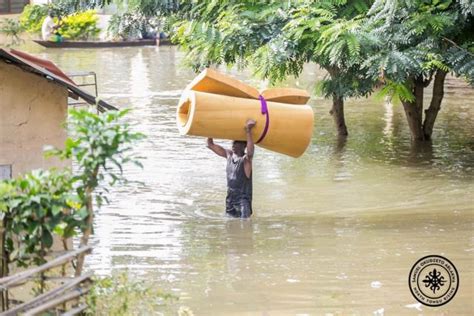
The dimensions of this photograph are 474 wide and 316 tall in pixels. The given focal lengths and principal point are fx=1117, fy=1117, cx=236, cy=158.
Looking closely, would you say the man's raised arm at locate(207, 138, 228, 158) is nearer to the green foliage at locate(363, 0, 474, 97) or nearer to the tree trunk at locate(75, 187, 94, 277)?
the green foliage at locate(363, 0, 474, 97)

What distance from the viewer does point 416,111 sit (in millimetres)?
18031

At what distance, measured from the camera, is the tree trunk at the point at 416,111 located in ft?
58.0

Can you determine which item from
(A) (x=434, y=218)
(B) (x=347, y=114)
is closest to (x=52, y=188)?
(A) (x=434, y=218)

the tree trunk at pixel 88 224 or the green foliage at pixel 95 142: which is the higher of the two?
the green foliage at pixel 95 142

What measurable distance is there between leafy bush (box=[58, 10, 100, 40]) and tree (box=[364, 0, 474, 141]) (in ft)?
78.5

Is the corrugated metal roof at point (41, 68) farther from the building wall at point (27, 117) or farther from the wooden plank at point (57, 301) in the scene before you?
the wooden plank at point (57, 301)

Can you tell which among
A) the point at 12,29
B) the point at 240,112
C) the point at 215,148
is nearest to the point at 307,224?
the point at 215,148

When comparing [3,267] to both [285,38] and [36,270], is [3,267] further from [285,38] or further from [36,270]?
[285,38]

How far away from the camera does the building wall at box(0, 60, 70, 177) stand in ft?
35.1

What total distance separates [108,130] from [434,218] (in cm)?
678

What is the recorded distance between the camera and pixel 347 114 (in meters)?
22.3

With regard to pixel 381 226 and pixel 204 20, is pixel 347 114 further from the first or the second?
pixel 381 226

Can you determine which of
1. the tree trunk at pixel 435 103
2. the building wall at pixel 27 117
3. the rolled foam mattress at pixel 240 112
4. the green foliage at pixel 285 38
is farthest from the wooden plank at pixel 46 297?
the tree trunk at pixel 435 103

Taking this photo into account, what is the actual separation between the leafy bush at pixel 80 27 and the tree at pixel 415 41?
2394 centimetres
